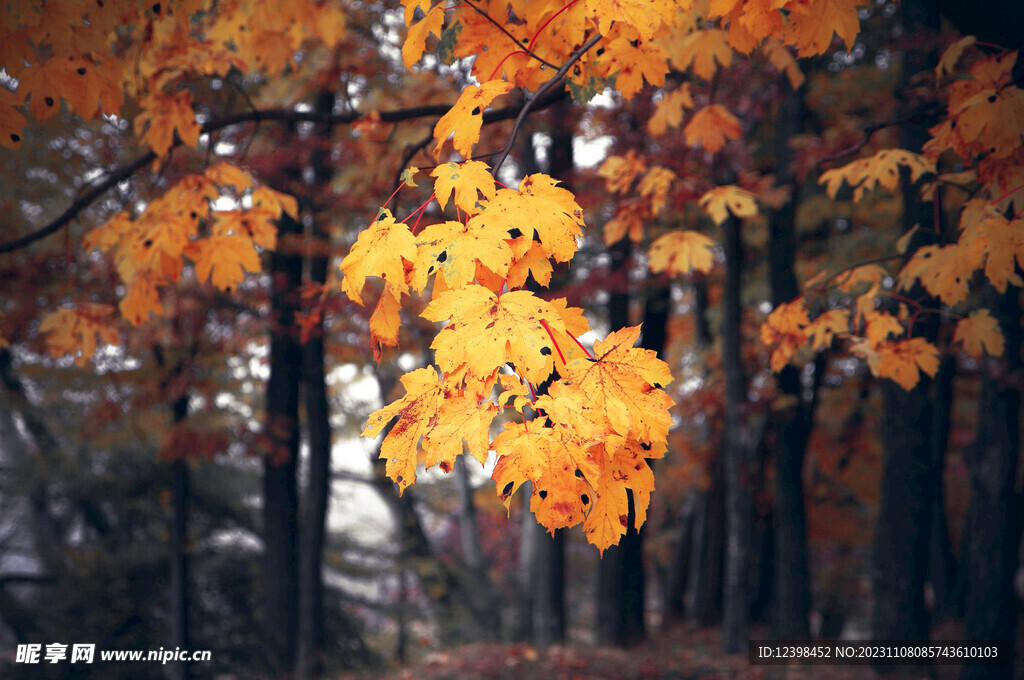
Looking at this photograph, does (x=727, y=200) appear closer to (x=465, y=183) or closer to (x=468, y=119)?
(x=468, y=119)

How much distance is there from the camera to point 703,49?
3.90 m

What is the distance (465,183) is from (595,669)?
674 cm

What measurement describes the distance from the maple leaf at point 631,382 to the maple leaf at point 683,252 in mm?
2276

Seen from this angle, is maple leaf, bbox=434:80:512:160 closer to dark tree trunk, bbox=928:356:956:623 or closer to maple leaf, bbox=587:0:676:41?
maple leaf, bbox=587:0:676:41

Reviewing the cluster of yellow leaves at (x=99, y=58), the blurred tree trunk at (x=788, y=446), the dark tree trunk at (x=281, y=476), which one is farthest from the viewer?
the blurred tree trunk at (x=788, y=446)

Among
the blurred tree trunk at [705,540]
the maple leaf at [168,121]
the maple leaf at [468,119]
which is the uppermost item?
the maple leaf at [168,121]

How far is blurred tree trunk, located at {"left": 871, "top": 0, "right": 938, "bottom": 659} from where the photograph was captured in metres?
7.24

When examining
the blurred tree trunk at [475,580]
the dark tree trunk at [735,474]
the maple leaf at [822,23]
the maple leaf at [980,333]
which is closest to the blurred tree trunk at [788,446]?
the dark tree trunk at [735,474]

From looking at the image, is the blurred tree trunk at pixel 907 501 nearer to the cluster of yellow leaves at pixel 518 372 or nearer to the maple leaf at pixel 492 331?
the cluster of yellow leaves at pixel 518 372

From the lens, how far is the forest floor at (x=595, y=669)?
7.09m

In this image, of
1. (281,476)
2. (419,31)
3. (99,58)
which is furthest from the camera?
(281,476)

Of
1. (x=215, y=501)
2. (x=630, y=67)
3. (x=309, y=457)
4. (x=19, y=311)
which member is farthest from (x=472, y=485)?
(x=630, y=67)

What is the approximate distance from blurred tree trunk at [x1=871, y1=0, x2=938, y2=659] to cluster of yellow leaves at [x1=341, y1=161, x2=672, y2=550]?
21.7 feet

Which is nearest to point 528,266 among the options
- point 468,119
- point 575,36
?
point 468,119
